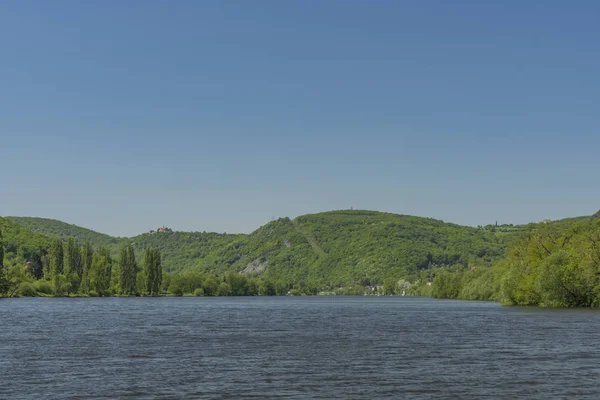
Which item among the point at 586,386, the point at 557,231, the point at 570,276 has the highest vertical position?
the point at 557,231

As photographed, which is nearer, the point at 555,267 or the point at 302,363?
the point at 302,363

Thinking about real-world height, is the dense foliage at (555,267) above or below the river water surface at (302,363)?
above

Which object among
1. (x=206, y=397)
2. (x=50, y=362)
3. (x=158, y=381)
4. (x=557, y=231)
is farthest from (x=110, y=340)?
(x=557, y=231)

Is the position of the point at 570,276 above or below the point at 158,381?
above

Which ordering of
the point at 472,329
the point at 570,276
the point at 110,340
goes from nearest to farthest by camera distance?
the point at 110,340 < the point at 472,329 < the point at 570,276

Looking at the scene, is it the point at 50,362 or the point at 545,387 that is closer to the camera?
the point at 545,387

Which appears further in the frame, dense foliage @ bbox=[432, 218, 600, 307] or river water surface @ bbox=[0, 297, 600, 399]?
dense foliage @ bbox=[432, 218, 600, 307]

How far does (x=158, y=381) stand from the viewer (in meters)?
42.5

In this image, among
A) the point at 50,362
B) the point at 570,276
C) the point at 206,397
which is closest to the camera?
the point at 206,397

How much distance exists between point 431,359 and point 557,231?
113 metres

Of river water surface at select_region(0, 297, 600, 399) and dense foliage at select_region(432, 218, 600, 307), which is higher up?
dense foliage at select_region(432, 218, 600, 307)

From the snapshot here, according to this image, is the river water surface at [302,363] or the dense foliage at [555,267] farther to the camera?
the dense foliage at [555,267]

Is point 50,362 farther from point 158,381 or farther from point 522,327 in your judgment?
point 522,327

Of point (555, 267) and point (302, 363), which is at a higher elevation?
point (555, 267)
